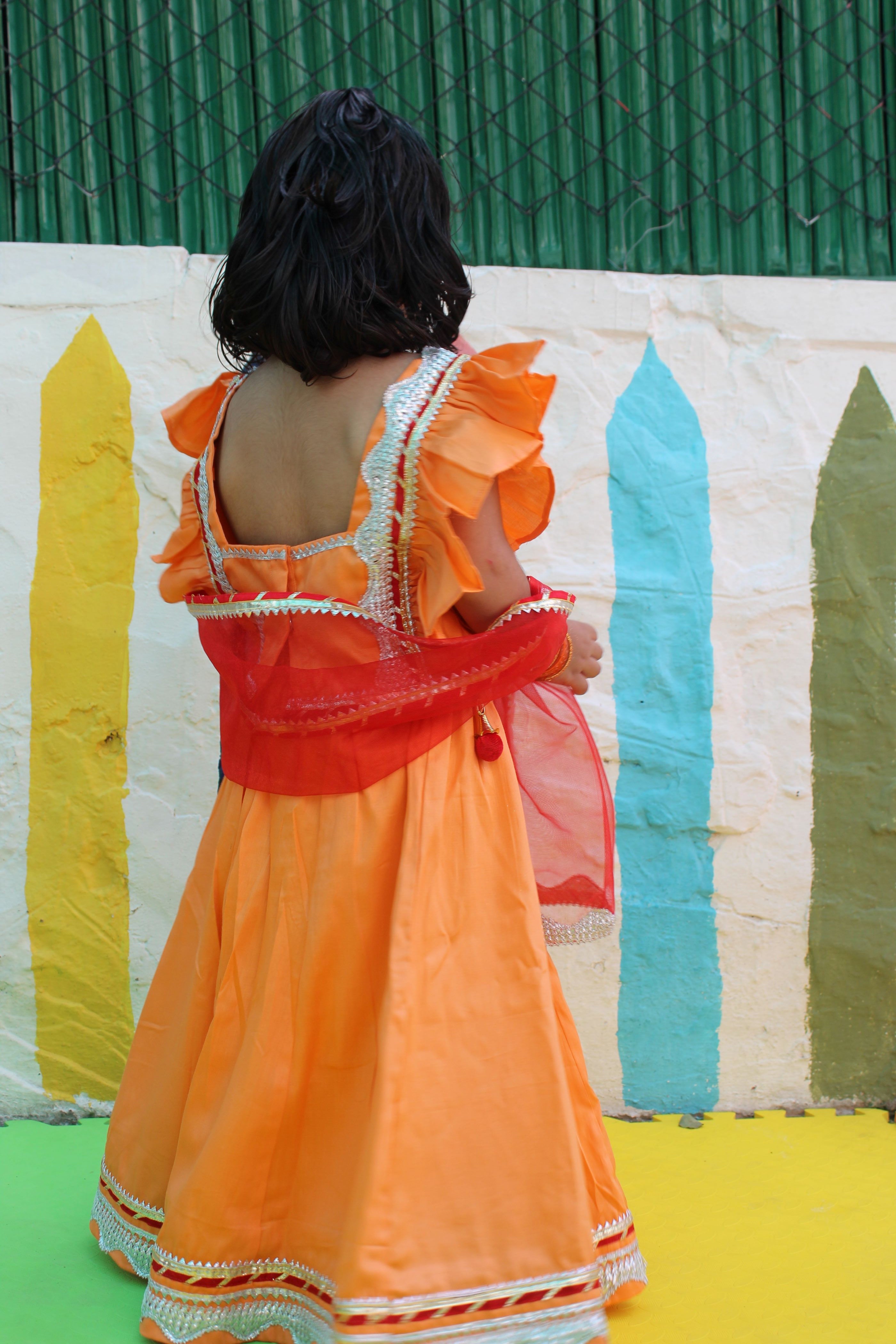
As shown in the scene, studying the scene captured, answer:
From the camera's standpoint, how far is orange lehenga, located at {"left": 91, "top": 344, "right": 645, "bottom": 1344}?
153 centimetres

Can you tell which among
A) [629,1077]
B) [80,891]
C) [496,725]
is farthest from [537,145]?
[629,1077]

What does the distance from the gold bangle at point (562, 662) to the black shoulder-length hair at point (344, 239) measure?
0.51 meters

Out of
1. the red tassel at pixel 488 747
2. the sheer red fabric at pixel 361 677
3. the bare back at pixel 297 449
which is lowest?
the red tassel at pixel 488 747

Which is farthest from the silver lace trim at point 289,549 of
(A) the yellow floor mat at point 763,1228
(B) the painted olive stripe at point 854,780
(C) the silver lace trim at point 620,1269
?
(B) the painted olive stripe at point 854,780

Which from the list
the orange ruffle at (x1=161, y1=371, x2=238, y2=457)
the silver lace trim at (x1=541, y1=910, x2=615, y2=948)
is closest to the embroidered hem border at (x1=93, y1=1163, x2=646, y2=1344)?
the silver lace trim at (x1=541, y1=910, x2=615, y2=948)

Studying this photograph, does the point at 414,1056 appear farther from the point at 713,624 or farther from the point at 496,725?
the point at 713,624

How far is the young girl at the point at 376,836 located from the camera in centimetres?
154

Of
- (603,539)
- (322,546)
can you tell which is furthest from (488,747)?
(603,539)

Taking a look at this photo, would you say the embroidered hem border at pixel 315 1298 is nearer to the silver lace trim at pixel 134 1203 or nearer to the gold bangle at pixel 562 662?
the silver lace trim at pixel 134 1203

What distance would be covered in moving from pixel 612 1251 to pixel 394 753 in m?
0.87

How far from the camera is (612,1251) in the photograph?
1.74 metres

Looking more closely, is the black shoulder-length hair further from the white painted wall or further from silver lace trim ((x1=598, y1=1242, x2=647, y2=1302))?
silver lace trim ((x1=598, y1=1242, x2=647, y2=1302))

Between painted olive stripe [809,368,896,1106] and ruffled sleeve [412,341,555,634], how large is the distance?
143cm

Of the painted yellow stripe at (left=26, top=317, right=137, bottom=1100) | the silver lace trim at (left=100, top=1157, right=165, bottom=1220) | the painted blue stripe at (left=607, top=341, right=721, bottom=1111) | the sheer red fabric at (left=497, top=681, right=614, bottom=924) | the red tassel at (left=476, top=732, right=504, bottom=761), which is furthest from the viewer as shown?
the painted blue stripe at (left=607, top=341, right=721, bottom=1111)
